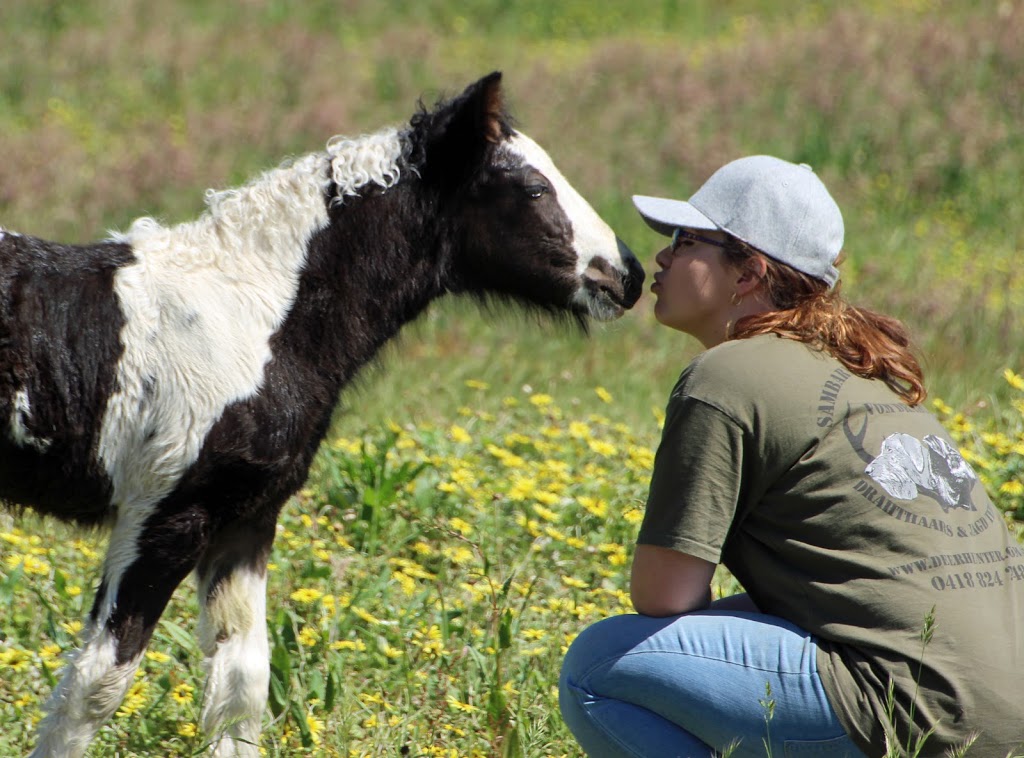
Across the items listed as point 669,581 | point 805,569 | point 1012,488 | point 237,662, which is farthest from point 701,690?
point 1012,488

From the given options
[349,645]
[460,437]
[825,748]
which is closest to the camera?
[825,748]

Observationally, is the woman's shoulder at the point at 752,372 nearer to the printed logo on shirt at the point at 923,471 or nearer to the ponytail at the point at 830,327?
the ponytail at the point at 830,327

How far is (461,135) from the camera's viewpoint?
3.71 meters

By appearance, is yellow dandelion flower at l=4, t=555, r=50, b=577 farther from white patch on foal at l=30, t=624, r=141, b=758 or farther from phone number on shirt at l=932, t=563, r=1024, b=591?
phone number on shirt at l=932, t=563, r=1024, b=591

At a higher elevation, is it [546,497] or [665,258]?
[665,258]

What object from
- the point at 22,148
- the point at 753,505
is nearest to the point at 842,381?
the point at 753,505

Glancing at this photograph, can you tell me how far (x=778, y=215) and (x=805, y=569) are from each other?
88cm

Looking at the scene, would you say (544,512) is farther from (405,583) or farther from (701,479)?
(701,479)

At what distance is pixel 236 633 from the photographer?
373 centimetres

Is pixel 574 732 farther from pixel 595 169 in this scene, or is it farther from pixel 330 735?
pixel 595 169

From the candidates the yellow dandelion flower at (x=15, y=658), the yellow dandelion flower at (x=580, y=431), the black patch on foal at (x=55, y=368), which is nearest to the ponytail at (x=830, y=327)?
the black patch on foal at (x=55, y=368)

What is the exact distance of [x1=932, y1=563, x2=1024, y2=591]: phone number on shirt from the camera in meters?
2.85

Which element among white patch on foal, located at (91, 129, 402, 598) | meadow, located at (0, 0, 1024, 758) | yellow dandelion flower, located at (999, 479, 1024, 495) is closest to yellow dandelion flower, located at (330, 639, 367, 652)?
meadow, located at (0, 0, 1024, 758)

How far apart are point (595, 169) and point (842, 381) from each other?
829 cm
